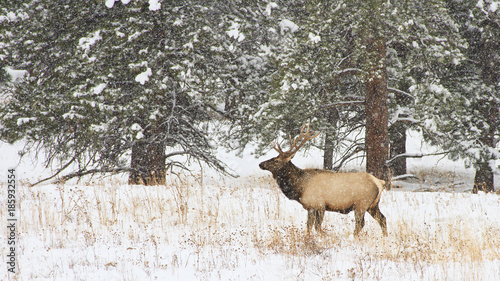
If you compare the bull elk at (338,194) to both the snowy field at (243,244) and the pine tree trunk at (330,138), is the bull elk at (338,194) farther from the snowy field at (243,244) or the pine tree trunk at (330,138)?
the pine tree trunk at (330,138)

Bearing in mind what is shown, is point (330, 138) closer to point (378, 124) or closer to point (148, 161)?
point (378, 124)

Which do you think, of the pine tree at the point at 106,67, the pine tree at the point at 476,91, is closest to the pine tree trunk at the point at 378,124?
the pine tree at the point at 476,91

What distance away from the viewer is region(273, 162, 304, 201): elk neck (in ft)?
18.4

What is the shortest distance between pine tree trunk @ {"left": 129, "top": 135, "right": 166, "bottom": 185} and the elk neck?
441cm

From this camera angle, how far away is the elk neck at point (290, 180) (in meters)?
5.61

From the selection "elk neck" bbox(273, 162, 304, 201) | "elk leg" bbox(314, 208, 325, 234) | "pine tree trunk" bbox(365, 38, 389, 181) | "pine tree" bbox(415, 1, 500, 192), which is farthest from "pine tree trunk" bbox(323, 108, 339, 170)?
"elk leg" bbox(314, 208, 325, 234)

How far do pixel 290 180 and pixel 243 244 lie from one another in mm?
1114

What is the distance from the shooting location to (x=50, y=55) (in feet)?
29.7

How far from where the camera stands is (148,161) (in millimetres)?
10000

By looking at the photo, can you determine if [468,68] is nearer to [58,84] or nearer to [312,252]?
[312,252]

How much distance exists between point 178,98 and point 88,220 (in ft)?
15.9

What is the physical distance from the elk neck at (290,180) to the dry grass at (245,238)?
0.44m

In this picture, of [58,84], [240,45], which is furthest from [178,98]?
[58,84]

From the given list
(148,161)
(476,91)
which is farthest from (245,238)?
(476,91)
